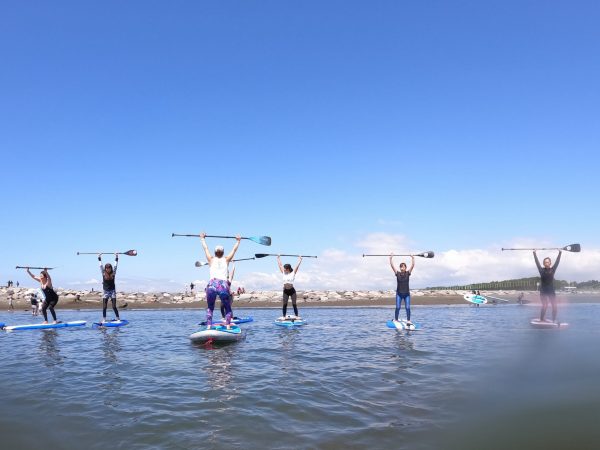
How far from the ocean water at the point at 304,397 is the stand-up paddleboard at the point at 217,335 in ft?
2.60

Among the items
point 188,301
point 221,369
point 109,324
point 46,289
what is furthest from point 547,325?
point 188,301

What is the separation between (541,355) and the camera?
10.2 meters

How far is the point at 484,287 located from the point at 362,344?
251 ft

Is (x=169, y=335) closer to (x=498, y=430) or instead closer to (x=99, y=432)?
(x=99, y=432)

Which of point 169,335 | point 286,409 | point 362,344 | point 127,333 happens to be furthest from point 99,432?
point 127,333

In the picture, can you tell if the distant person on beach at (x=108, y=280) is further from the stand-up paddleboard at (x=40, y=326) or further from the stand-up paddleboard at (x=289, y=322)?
the stand-up paddleboard at (x=289, y=322)

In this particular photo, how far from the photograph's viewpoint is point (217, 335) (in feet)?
A: 42.9

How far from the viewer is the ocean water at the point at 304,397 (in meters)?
5.04

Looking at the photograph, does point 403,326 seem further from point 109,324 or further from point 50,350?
point 109,324

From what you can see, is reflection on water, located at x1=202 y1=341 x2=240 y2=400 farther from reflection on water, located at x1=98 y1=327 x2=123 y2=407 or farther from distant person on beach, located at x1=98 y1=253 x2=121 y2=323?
distant person on beach, located at x1=98 y1=253 x2=121 y2=323

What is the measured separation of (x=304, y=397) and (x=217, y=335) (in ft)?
22.1

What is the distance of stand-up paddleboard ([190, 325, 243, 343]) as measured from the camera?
13.0 metres

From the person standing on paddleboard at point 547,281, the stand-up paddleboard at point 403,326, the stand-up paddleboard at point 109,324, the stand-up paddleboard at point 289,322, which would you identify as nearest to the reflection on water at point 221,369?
the stand-up paddleboard at point 289,322

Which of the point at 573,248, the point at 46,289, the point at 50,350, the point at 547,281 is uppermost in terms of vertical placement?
the point at 573,248
